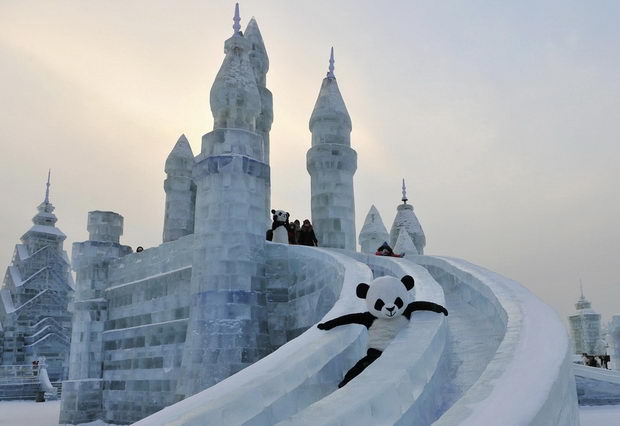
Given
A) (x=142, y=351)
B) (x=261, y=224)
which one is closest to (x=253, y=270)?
(x=261, y=224)

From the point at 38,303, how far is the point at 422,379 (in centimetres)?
4519

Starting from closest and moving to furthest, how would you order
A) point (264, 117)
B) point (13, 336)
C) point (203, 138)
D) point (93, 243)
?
point (203, 138) < point (93, 243) < point (264, 117) < point (13, 336)

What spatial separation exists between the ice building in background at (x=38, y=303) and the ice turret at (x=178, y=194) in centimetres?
2697

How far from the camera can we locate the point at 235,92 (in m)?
13.3

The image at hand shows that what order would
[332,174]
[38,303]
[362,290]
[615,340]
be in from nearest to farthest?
[362,290], [332,174], [615,340], [38,303]

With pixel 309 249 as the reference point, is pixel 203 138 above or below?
above

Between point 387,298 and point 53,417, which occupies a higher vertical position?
point 387,298

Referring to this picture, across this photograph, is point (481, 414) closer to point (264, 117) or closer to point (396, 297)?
point (396, 297)

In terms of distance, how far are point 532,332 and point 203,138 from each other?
1007cm

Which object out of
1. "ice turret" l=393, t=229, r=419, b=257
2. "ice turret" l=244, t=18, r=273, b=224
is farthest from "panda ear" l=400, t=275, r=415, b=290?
"ice turret" l=393, t=229, r=419, b=257

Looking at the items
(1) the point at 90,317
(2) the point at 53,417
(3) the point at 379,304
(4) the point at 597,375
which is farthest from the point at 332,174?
(2) the point at 53,417

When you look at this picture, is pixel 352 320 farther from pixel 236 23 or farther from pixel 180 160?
pixel 180 160

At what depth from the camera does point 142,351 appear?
1491cm

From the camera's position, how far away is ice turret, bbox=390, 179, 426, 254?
23797 millimetres
